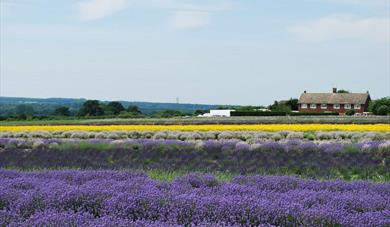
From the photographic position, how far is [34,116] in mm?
43000

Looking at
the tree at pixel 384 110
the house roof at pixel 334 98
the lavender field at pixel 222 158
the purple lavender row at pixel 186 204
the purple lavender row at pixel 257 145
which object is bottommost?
the lavender field at pixel 222 158

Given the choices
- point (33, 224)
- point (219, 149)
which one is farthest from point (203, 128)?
point (33, 224)

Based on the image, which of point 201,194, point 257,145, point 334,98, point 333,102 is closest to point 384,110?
point 333,102

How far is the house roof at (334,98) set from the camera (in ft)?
277

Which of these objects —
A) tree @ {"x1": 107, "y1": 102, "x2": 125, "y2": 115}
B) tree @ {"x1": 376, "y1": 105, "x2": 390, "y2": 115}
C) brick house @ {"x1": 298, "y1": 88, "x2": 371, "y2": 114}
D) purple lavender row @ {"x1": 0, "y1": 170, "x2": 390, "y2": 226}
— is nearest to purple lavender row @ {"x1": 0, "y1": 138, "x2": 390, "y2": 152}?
purple lavender row @ {"x1": 0, "y1": 170, "x2": 390, "y2": 226}

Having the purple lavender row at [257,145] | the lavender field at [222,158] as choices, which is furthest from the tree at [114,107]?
the lavender field at [222,158]

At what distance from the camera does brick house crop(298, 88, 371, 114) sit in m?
84.3

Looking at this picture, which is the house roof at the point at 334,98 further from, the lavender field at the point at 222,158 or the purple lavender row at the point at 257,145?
the lavender field at the point at 222,158

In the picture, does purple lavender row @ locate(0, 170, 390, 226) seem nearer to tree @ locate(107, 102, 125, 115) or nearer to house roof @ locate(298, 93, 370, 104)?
tree @ locate(107, 102, 125, 115)

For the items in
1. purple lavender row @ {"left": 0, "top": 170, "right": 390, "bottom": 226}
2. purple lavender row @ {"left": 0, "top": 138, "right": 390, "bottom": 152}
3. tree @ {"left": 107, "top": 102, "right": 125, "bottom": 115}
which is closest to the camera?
purple lavender row @ {"left": 0, "top": 170, "right": 390, "bottom": 226}

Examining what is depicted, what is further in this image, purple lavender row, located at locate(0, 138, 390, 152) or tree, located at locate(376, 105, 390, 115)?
tree, located at locate(376, 105, 390, 115)

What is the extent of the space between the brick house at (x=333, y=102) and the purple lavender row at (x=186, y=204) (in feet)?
260

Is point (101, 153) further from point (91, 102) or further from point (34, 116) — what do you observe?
point (91, 102)

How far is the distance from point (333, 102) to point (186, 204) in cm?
8239
